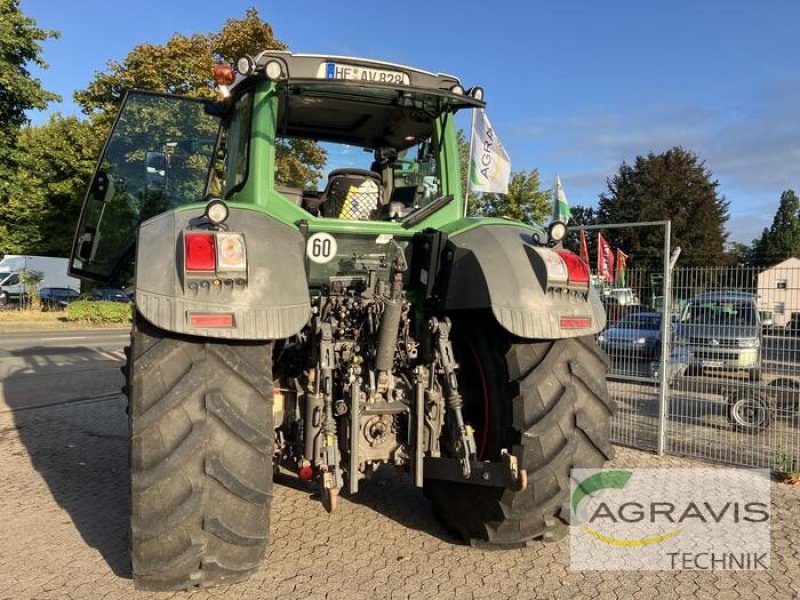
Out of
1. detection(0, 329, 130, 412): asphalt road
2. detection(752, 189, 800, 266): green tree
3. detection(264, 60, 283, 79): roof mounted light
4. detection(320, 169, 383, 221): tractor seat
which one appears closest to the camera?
detection(264, 60, 283, 79): roof mounted light

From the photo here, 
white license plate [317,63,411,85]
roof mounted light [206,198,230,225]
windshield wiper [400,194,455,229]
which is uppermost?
white license plate [317,63,411,85]

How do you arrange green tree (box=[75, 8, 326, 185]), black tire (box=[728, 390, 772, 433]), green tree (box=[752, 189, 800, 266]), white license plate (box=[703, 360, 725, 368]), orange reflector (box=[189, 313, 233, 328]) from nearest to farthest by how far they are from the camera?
orange reflector (box=[189, 313, 233, 328])
white license plate (box=[703, 360, 725, 368])
black tire (box=[728, 390, 772, 433])
green tree (box=[75, 8, 326, 185])
green tree (box=[752, 189, 800, 266])

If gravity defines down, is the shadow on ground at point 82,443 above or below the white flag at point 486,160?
below

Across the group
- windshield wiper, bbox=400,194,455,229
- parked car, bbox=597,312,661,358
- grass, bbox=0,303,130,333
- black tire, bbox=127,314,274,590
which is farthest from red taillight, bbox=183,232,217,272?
grass, bbox=0,303,130,333

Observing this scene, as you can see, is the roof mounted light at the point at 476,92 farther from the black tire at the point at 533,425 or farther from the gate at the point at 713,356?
the gate at the point at 713,356

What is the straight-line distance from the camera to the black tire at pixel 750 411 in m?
7.08

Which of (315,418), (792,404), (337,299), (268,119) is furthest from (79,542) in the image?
(792,404)

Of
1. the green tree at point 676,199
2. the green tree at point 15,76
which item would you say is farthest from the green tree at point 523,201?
the green tree at point 15,76

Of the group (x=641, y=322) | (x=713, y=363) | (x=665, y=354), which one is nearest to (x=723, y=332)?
(x=713, y=363)

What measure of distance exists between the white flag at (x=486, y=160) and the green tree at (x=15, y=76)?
70.3 feet

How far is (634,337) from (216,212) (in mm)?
6020

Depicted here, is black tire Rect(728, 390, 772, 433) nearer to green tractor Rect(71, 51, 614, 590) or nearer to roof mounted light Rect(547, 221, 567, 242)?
green tractor Rect(71, 51, 614, 590)

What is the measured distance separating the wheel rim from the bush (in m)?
23.8

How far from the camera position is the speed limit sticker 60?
3.79 metres
